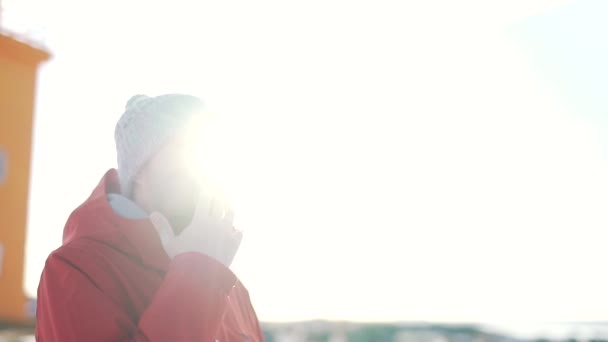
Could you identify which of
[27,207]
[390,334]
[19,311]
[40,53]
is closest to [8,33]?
[40,53]

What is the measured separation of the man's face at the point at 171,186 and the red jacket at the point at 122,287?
4.5 inches

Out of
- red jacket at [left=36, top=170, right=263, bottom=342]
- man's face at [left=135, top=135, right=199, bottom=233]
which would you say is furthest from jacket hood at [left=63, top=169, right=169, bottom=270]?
man's face at [left=135, top=135, right=199, bottom=233]

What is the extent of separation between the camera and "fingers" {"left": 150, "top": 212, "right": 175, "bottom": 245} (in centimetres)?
179

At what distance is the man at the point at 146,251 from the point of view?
163 centimetres

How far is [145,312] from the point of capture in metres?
1.65

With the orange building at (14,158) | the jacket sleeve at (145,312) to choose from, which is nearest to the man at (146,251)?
the jacket sleeve at (145,312)

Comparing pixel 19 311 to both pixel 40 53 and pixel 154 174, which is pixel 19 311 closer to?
pixel 40 53

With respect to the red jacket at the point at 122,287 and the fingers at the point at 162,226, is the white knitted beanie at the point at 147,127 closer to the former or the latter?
the red jacket at the point at 122,287

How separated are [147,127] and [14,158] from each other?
17.8 meters

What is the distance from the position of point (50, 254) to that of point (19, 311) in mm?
17360

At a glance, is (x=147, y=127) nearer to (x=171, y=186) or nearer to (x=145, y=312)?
(x=171, y=186)

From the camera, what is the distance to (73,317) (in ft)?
5.30

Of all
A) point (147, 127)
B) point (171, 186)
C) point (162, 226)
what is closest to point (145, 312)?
point (162, 226)

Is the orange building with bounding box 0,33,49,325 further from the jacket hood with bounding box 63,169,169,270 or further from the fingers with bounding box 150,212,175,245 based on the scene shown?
the fingers with bounding box 150,212,175,245
